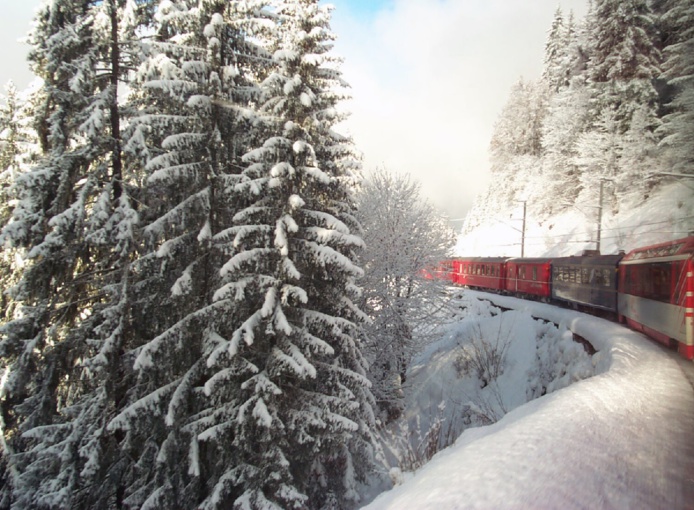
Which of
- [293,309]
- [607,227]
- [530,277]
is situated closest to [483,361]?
[607,227]

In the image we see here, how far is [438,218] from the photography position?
22453 mm

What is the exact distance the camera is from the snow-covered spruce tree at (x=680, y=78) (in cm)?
289

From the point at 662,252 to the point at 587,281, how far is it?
8485 millimetres

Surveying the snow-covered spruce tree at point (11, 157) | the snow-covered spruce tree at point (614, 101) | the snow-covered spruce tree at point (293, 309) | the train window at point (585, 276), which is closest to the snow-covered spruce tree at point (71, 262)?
the snow-covered spruce tree at point (11, 157)

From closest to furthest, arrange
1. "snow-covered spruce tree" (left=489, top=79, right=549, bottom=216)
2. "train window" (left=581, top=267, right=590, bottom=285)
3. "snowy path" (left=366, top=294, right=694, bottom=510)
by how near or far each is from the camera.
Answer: "snowy path" (left=366, top=294, right=694, bottom=510) → "train window" (left=581, top=267, right=590, bottom=285) → "snow-covered spruce tree" (left=489, top=79, right=549, bottom=216)

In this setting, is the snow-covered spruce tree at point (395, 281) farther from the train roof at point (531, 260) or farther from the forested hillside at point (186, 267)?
the train roof at point (531, 260)

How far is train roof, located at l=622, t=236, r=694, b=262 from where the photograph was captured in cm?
847

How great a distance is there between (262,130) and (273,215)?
8.11 feet

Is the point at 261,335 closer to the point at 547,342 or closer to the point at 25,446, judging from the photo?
the point at 25,446

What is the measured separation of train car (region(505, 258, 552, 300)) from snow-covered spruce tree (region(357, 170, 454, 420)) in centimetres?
805

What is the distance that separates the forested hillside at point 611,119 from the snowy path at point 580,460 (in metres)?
2.54

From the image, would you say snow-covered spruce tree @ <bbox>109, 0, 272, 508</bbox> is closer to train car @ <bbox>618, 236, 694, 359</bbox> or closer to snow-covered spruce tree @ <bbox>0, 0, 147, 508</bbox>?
snow-covered spruce tree @ <bbox>0, 0, 147, 508</bbox>

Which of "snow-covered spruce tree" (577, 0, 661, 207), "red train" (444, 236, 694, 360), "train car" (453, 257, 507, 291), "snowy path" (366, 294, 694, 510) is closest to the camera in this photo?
"snowy path" (366, 294, 694, 510)

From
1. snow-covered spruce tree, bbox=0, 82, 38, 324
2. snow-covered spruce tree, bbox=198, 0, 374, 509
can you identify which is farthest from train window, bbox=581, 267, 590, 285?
snow-covered spruce tree, bbox=0, 82, 38, 324
